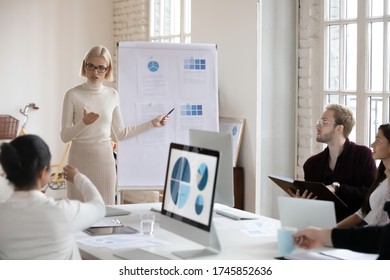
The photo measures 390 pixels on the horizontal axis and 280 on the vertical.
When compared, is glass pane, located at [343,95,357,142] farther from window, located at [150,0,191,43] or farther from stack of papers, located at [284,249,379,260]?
stack of papers, located at [284,249,379,260]

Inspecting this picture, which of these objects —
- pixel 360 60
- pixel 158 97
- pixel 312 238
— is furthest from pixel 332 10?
pixel 312 238

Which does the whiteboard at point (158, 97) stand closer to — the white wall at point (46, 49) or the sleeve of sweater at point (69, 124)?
the sleeve of sweater at point (69, 124)

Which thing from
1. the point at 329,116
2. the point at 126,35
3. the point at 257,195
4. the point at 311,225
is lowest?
the point at 257,195

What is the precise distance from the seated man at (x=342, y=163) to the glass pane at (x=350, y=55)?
84 cm

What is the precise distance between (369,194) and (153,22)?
4.13 meters

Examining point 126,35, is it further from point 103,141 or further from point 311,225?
point 311,225

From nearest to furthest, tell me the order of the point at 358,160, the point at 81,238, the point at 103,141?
the point at 81,238 → the point at 358,160 → the point at 103,141

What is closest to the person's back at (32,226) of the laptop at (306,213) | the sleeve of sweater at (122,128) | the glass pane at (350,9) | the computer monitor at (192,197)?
the computer monitor at (192,197)

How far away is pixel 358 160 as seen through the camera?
12.8ft

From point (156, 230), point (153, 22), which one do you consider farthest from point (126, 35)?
point (156, 230)

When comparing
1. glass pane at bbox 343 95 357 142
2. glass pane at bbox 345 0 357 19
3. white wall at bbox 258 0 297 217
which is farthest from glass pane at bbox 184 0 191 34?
glass pane at bbox 343 95 357 142

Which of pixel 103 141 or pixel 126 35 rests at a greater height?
pixel 126 35

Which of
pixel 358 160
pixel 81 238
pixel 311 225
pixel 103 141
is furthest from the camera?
pixel 103 141

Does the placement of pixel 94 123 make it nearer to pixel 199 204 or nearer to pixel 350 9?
pixel 199 204
